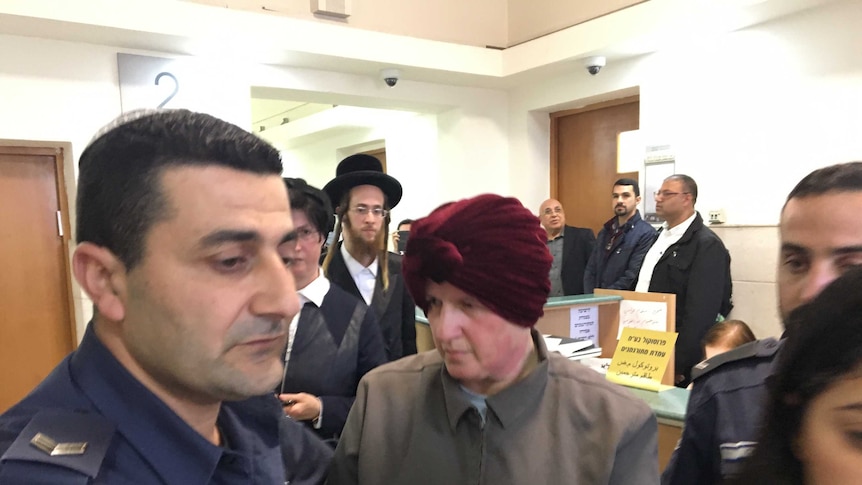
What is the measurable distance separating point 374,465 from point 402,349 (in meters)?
1.42

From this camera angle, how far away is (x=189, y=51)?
13.1 feet

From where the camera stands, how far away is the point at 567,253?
452 cm

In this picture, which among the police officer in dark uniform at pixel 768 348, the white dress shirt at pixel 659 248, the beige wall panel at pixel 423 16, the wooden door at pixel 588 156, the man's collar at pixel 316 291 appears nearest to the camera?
the police officer in dark uniform at pixel 768 348

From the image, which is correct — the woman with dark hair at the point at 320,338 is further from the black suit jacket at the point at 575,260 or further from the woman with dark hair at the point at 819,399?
→ the black suit jacket at the point at 575,260

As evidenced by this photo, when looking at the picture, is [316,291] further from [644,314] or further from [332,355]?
[644,314]

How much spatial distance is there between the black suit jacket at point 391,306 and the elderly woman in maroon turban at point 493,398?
1.32m

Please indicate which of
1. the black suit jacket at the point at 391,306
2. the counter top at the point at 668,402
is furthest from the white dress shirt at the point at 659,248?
the counter top at the point at 668,402

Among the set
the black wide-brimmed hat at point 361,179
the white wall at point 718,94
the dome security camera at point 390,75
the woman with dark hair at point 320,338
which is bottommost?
the woman with dark hair at point 320,338

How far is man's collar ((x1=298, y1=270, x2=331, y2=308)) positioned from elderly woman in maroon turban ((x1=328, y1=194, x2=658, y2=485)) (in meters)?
0.60

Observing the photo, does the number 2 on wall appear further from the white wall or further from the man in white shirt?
the man in white shirt

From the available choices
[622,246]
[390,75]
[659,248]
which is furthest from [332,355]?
[390,75]

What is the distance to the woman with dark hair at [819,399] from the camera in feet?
2.27

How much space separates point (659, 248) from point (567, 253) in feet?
3.10

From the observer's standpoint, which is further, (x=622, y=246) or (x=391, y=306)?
(x=622, y=246)
